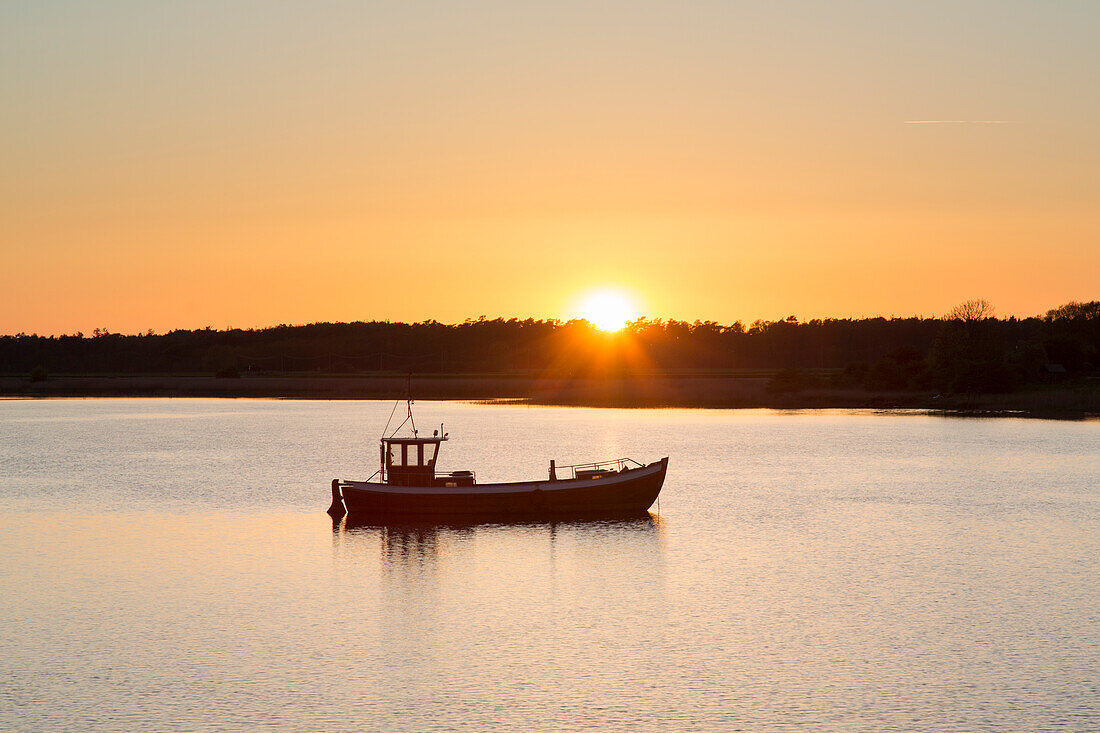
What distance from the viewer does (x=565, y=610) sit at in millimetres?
30203

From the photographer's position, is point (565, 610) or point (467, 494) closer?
point (565, 610)

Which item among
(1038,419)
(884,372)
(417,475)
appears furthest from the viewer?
(884,372)

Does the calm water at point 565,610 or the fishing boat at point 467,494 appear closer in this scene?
the calm water at point 565,610

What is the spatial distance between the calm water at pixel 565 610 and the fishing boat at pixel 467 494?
60.3 inches

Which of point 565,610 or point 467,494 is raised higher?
point 467,494

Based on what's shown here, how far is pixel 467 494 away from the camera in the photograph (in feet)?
153

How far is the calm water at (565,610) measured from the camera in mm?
21547

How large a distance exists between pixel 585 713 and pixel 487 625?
7880 millimetres

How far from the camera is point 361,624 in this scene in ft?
93.8

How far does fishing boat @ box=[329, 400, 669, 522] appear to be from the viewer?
4688 centimetres

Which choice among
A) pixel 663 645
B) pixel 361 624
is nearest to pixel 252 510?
pixel 361 624

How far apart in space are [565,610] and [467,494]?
17173mm

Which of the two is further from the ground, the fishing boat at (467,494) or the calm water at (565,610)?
the fishing boat at (467,494)

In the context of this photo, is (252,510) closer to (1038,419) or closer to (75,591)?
(75,591)
